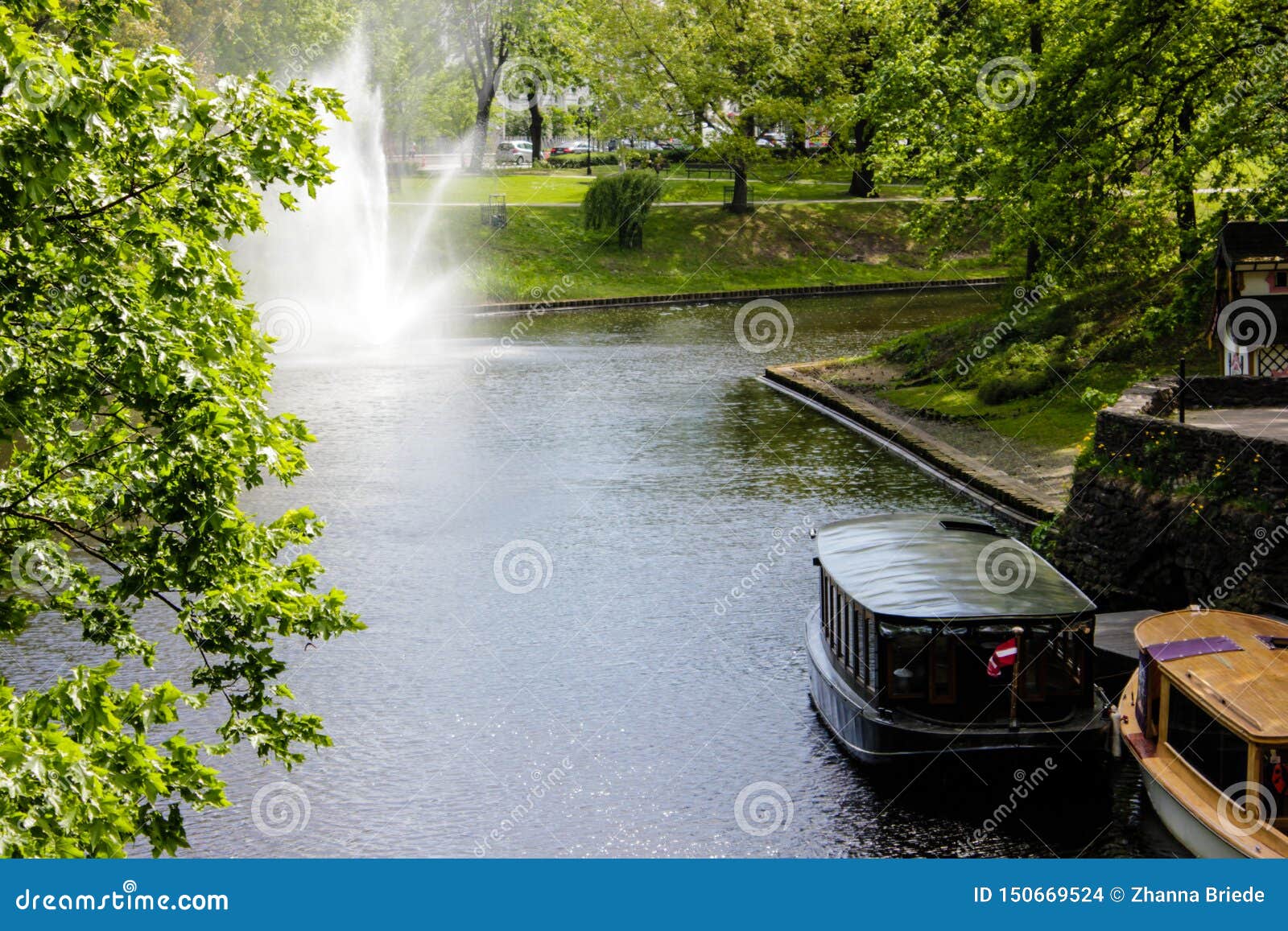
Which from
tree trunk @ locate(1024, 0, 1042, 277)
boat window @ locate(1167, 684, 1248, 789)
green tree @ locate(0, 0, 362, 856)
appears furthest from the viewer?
tree trunk @ locate(1024, 0, 1042, 277)

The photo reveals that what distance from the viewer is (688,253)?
3489 inches

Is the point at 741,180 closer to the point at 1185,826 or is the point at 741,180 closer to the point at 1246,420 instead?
the point at 1246,420

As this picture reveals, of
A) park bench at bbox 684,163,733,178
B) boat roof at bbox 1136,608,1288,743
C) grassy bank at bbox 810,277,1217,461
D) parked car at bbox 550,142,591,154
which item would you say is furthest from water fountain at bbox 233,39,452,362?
boat roof at bbox 1136,608,1288,743

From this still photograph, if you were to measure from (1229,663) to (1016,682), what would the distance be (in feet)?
9.86

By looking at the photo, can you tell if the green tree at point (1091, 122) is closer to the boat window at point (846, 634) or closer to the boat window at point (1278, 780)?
the boat window at point (846, 634)

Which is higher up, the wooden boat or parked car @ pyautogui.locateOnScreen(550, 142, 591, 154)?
parked car @ pyautogui.locateOnScreen(550, 142, 591, 154)

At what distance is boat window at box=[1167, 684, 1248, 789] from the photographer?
17938 millimetres

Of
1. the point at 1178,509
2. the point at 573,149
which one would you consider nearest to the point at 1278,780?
the point at 1178,509

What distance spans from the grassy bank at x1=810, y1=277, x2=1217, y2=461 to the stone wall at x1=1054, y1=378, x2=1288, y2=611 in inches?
319

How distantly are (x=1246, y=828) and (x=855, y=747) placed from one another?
5.94 meters

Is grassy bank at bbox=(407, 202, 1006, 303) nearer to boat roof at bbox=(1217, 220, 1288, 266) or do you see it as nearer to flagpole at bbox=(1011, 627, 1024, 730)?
boat roof at bbox=(1217, 220, 1288, 266)

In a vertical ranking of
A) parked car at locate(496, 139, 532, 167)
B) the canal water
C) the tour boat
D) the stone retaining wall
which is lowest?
the canal water

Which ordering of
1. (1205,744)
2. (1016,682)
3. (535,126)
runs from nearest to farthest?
1. (1205,744)
2. (1016,682)
3. (535,126)

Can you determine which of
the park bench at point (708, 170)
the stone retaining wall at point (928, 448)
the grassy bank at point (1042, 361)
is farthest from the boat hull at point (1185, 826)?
the park bench at point (708, 170)
